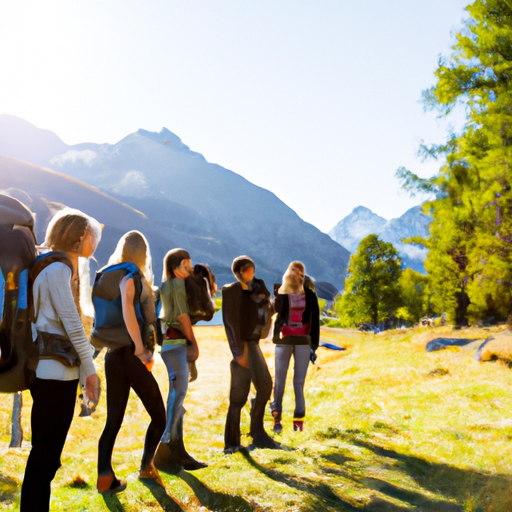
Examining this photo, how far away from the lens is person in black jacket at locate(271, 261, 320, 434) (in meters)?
7.45

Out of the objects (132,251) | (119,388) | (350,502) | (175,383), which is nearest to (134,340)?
(119,388)

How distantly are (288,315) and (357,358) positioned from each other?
44.7 feet

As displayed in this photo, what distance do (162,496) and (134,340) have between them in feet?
4.72

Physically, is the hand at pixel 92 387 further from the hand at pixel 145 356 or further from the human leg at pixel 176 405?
the human leg at pixel 176 405

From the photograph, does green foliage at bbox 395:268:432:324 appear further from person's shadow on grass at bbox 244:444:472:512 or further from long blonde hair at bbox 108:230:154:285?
long blonde hair at bbox 108:230:154:285

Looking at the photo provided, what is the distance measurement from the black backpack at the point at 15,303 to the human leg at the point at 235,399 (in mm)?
3502

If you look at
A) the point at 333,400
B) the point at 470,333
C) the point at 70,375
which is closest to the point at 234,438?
the point at 70,375

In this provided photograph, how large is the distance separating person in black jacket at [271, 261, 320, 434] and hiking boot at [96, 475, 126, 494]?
11.1 ft

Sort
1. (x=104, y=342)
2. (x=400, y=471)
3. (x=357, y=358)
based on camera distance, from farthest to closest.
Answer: (x=357, y=358) < (x=400, y=471) < (x=104, y=342)

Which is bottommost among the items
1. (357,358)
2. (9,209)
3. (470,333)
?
(357,358)

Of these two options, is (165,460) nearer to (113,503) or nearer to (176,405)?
(176,405)

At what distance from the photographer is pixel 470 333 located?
21.0 m

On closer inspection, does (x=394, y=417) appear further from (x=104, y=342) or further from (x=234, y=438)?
(x=104, y=342)

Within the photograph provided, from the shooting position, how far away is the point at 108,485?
4.48 metres
